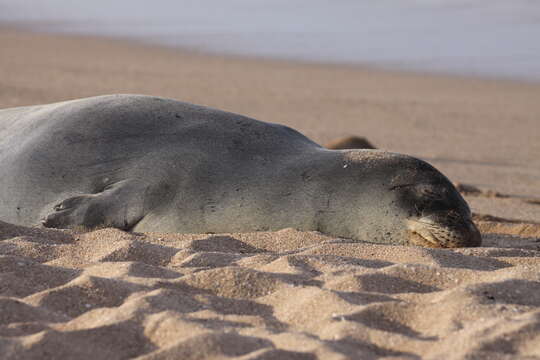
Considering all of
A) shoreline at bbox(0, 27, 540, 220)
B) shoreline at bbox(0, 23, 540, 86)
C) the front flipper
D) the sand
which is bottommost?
shoreline at bbox(0, 27, 540, 220)

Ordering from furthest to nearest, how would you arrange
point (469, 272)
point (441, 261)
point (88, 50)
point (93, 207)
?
point (88, 50), point (93, 207), point (441, 261), point (469, 272)

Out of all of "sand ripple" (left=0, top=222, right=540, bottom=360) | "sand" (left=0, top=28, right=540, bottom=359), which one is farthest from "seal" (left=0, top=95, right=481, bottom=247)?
"sand ripple" (left=0, top=222, right=540, bottom=360)

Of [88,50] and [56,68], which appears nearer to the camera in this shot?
[56,68]

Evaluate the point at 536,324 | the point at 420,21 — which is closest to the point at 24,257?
the point at 536,324

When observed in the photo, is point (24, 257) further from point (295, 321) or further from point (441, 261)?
point (441, 261)

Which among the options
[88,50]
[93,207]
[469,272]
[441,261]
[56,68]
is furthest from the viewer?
[88,50]

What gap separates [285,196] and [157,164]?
2.54 feet

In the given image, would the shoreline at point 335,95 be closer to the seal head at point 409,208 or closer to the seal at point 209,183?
the seal head at point 409,208

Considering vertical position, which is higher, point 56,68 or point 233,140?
point 233,140

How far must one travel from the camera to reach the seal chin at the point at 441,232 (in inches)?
185

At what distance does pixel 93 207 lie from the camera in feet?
15.7

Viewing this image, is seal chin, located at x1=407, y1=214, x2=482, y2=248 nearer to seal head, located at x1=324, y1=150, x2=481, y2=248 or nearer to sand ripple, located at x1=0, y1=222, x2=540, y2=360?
seal head, located at x1=324, y1=150, x2=481, y2=248

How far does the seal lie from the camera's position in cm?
481

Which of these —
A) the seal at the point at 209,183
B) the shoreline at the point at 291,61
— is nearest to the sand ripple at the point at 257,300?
the seal at the point at 209,183
